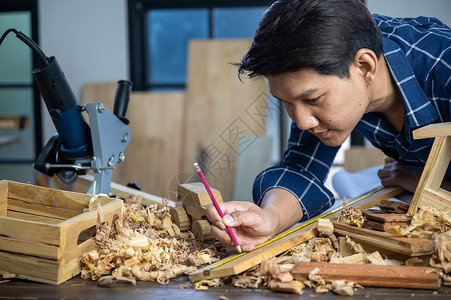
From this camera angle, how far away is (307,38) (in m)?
1.11

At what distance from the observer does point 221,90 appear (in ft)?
13.3

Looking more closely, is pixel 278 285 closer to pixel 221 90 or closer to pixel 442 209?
pixel 442 209

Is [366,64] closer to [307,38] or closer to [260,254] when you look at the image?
[307,38]

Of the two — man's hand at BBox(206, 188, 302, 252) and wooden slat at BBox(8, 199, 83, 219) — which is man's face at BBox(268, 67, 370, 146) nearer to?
man's hand at BBox(206, 188, 302, 252)

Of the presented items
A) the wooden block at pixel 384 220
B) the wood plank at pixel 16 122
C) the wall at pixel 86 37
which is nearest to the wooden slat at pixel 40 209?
the wooden block at pixel 384 220

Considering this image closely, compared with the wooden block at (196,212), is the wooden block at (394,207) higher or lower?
higher

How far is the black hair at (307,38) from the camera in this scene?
1106mm

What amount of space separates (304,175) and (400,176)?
0.30 m

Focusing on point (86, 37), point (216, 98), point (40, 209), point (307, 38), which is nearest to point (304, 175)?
point (307, 38)

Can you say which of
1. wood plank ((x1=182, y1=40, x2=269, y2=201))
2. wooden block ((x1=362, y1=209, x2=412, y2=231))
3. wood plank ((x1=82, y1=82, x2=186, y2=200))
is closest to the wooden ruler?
wooden block ((x1=362, y1=209, x2=412, y2=231))

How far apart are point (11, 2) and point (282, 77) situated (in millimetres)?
4043

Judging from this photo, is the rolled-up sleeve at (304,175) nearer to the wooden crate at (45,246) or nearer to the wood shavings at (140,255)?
the wood shavings at (140,255)

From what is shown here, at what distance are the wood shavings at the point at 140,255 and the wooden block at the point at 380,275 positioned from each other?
0.25 metres

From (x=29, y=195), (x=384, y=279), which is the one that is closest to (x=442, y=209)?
(x=384, y=279)
